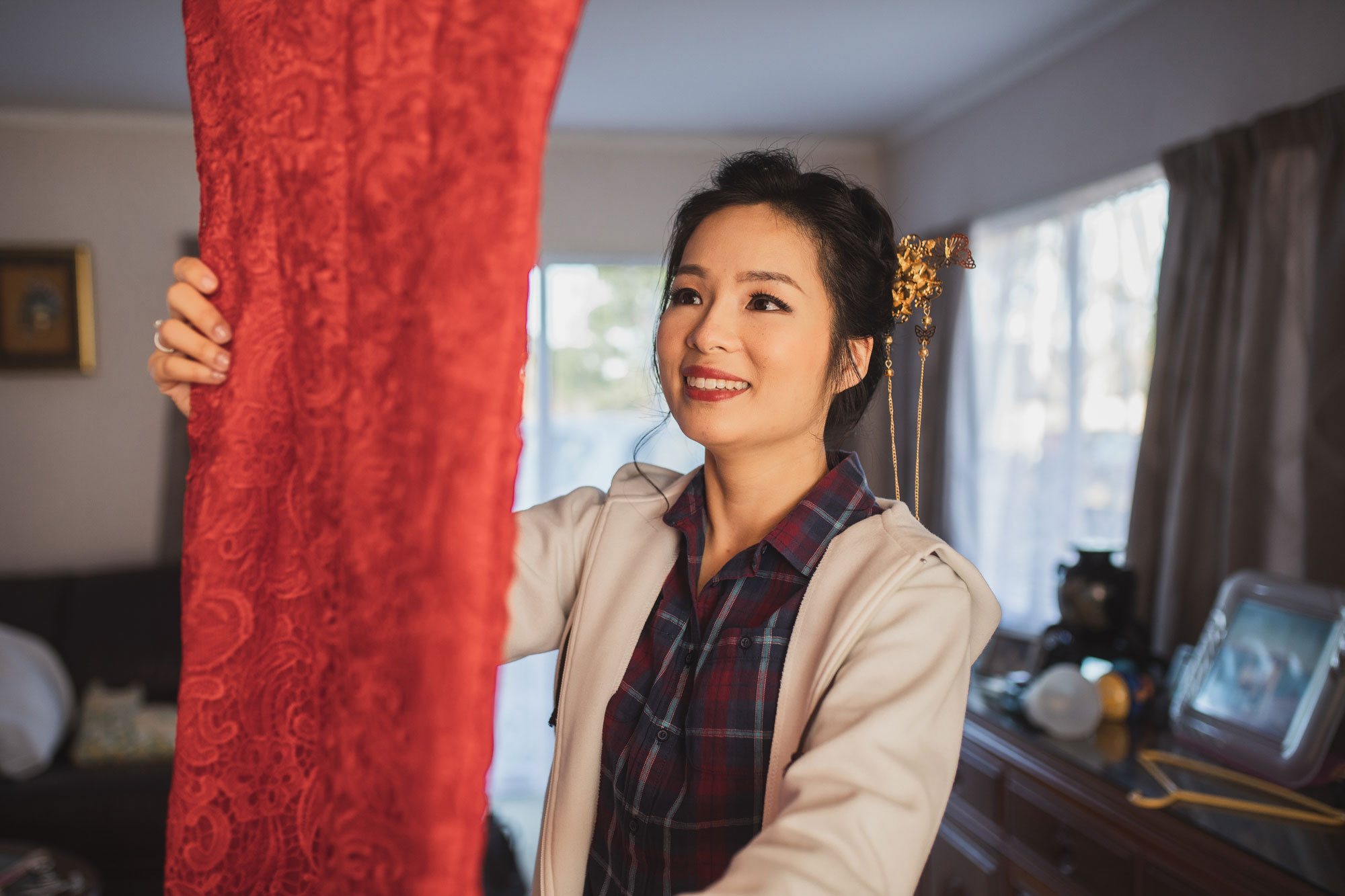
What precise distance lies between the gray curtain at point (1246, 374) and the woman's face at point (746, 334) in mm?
1864

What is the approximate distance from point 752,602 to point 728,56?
3153 mm

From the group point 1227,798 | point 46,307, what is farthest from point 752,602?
point 46,307

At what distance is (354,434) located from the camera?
23.1 inches

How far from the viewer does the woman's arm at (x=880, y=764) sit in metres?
0.71

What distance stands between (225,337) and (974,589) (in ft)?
2.61

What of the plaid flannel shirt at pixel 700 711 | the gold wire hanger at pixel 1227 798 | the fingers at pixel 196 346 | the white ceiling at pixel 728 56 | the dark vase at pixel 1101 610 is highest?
the white ceiling at pixel 728 56

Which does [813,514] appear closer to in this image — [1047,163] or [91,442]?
[1047,163]

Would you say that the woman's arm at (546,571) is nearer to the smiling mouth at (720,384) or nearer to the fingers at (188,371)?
the smiling mouth at (720,384)

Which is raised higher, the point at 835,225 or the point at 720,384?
the point at 835,225

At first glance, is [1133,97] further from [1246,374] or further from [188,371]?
[188,371]

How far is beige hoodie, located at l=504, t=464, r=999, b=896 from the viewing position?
75 centimetres

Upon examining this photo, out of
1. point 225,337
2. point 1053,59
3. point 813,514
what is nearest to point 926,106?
point 1053,59

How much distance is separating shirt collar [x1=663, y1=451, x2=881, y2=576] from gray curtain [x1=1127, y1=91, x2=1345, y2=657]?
5.89 feet

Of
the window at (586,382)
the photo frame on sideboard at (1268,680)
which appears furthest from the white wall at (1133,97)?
the window at (586,382)
